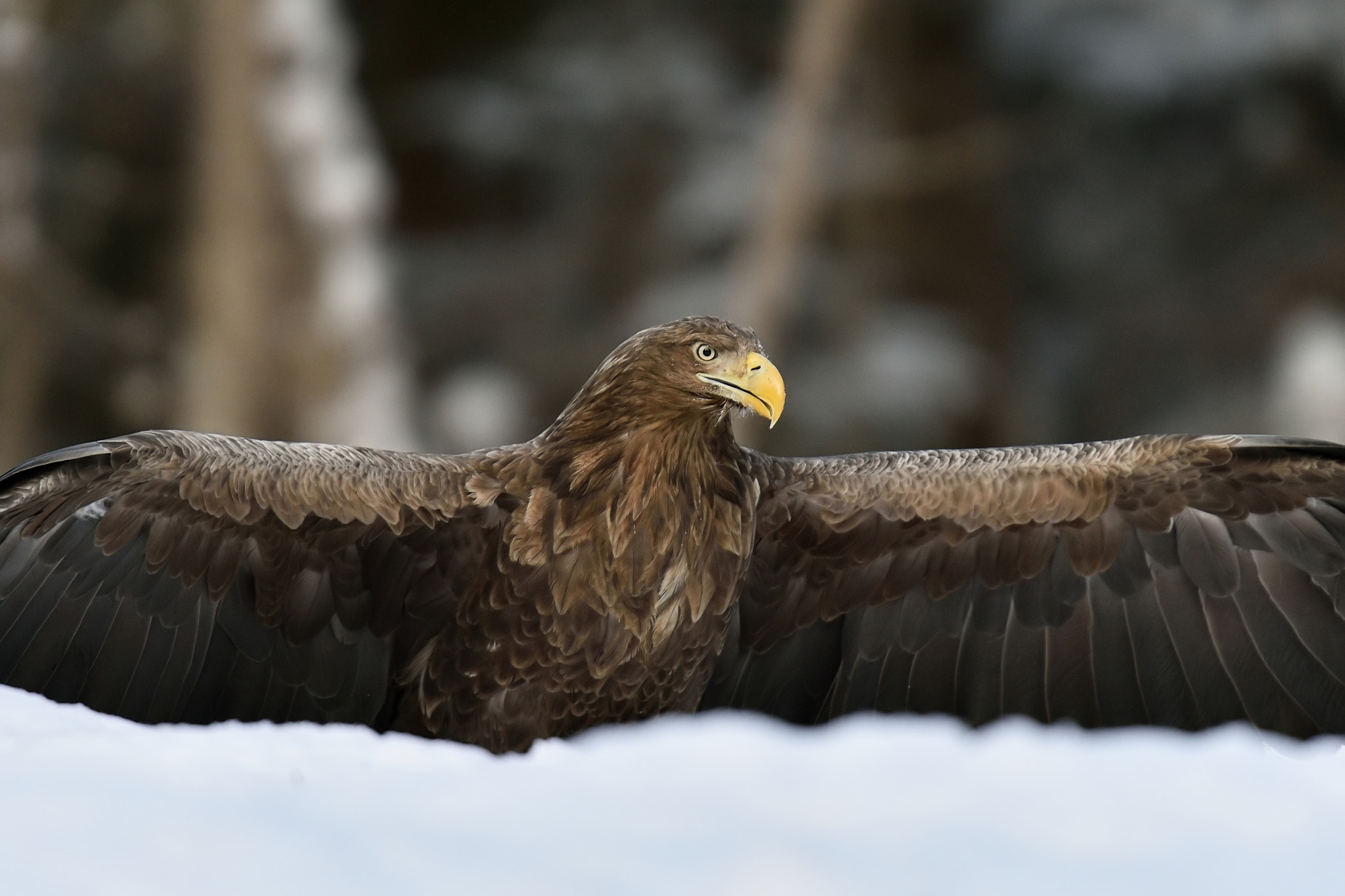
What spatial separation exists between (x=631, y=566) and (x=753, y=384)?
1.76 feet

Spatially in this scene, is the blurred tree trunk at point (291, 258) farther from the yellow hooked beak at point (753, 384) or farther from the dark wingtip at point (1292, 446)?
the dark wingtip at point (1292, 446)

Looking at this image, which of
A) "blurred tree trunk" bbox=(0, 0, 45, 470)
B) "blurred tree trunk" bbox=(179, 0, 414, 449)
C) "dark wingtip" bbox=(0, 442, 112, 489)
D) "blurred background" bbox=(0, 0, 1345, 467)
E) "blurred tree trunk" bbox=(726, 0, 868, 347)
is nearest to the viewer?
"dark wingtip" bbox=(0, 442, 112, 489)

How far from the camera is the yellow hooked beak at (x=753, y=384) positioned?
368 centimetres

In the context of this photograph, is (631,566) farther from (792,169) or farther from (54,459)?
(792,169)

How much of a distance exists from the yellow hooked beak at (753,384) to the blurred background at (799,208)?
16.2 ft

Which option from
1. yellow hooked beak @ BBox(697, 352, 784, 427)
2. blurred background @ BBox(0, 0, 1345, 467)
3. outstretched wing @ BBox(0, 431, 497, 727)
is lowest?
outstretched wing @ BBox(0, 431, 497, 727)

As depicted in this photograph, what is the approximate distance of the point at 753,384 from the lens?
3713 millimetres

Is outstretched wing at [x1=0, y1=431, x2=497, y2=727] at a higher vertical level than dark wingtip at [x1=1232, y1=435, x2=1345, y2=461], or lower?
lower

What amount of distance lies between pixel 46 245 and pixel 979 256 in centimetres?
607

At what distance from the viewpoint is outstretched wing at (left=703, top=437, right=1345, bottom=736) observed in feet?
12.6

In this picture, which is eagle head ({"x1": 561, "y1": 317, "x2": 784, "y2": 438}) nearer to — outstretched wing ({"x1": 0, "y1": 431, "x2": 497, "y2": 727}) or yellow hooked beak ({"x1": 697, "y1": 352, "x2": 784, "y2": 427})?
yellow hooked beak ({"x1": 697, "y1": 352, "x2": 784, "y2": 427})

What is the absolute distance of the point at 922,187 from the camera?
421 inches

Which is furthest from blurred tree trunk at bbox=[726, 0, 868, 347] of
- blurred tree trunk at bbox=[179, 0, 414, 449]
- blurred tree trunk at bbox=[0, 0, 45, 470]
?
blurred tree trunk at bbox=[0, 0, 45, 470]

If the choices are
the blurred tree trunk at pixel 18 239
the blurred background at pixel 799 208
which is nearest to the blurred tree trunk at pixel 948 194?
the blurred background at pixel 799 208
